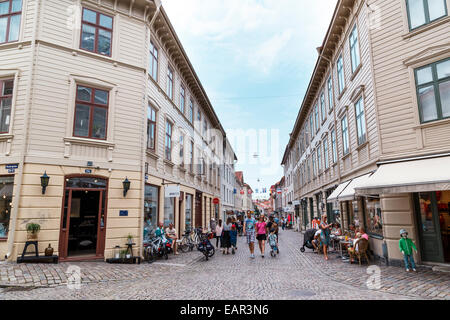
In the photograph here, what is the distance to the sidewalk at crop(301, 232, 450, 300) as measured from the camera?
22.0ft

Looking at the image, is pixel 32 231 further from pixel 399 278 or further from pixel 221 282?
pixel 399 278

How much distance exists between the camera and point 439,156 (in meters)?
9.24

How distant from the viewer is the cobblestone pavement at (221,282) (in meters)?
6.56

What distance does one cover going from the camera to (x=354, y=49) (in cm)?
1341

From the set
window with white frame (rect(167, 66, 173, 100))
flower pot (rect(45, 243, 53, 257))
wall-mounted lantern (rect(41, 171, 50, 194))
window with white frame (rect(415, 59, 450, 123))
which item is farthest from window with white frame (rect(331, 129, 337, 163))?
flower pot (rect(45, 243, 53, 257))

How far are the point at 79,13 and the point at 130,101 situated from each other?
385 centimetres

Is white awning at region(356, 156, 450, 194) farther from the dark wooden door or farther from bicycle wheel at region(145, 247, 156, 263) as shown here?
the dark wooden door

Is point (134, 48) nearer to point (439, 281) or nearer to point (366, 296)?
point (366, 296)

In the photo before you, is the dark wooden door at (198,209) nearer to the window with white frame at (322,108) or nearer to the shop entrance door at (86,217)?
the window with white frame at (322,108)

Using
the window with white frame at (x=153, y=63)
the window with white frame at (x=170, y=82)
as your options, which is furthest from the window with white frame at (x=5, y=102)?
the window with white frame at (x=170, y=82)

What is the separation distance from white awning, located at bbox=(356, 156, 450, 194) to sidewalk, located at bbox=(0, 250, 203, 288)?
7338 millimetres

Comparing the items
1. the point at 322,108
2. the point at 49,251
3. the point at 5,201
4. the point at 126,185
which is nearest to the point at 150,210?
the point at 126,185

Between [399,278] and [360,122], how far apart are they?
6.90 metres

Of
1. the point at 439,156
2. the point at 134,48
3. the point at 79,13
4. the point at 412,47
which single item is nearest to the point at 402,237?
the point at 439,156
